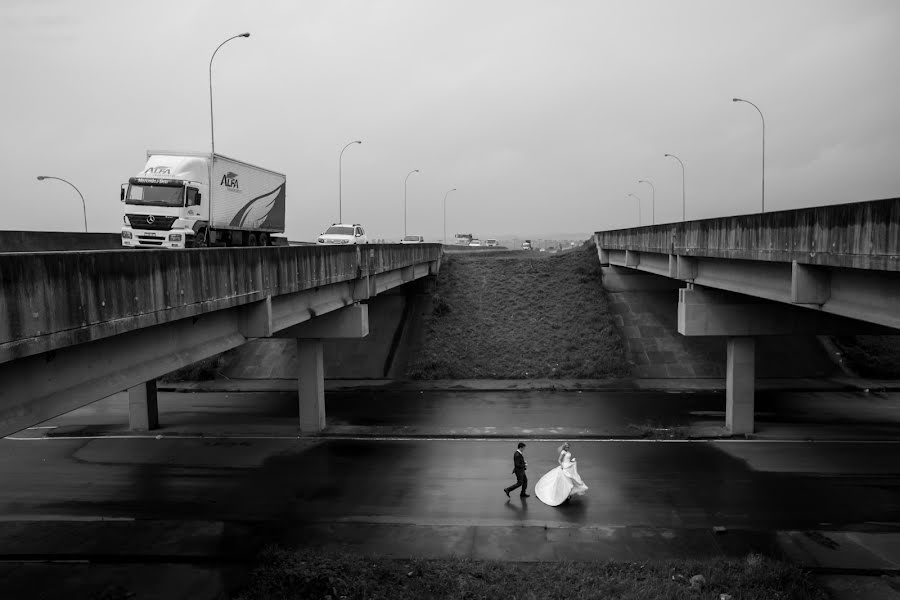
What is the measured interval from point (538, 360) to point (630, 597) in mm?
21558

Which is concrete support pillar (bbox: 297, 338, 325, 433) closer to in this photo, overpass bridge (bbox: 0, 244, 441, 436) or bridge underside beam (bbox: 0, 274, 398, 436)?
overpass bridge (bbox: 0, 244, 441, 436)

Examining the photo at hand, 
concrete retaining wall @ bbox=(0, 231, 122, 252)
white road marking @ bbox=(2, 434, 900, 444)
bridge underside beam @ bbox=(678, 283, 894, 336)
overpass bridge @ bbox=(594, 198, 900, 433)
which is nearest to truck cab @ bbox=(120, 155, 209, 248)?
concrete retaining wall @ bbox=(0, 231, 122, 252)

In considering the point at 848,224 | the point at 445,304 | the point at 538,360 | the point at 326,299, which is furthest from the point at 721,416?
the point at 445,304

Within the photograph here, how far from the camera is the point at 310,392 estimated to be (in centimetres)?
2130

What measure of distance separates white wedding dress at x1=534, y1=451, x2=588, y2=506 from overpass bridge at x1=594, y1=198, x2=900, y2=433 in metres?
6.12

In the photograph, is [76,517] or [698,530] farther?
[76,517]

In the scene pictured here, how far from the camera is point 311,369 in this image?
853 inches

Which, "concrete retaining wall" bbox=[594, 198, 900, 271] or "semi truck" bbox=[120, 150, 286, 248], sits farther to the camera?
"semi truck" bbox=[120, 150, 286, 248]

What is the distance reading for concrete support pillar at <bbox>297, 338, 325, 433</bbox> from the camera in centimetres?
2128

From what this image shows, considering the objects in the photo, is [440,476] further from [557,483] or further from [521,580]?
[521,580]

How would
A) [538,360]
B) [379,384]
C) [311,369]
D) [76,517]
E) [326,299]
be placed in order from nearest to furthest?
[76,517] < [326,299] < [311,369] < [379,384] < [538,360]

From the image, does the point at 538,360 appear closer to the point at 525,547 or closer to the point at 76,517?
the point at 525,547

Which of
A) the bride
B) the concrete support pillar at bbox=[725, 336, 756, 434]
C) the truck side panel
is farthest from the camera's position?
the truck side panel

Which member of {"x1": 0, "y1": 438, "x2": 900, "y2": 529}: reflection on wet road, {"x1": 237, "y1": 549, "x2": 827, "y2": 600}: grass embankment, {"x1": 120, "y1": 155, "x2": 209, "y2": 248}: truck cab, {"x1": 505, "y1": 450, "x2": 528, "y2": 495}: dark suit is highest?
{"x1": 120, "y1": 155, "x2": 209, "y2": 248}: truck cab
